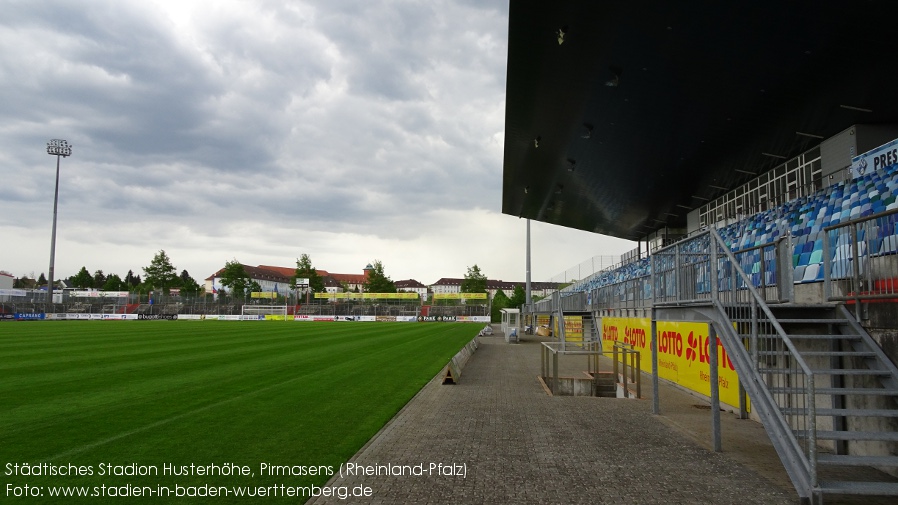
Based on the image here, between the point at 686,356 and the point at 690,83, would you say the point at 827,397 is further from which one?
the point at 690,83

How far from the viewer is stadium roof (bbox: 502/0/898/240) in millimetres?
12258

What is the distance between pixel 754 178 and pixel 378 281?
9522 centimetres

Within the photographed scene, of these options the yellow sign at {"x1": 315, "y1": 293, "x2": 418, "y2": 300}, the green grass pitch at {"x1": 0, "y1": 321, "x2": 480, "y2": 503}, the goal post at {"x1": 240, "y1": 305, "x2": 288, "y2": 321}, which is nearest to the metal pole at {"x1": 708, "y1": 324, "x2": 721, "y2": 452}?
the green grass pitch at {"x1": 0, "y1": 321, "x2": 480, "y2": 503}

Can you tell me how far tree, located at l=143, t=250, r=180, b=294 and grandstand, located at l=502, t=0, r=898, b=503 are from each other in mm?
97820

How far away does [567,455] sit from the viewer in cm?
743

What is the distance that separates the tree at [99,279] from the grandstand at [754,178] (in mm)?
159978

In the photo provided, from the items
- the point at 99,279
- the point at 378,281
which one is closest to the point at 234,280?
the point at 378,281

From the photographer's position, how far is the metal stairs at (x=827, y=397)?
17.5 ft

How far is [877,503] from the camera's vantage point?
5.50m

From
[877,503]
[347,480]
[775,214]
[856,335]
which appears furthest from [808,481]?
[775,214]

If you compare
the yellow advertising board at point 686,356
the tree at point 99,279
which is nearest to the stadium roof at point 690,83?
the yellow advertising board at point 686,356

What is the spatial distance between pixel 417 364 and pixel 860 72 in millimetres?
15189

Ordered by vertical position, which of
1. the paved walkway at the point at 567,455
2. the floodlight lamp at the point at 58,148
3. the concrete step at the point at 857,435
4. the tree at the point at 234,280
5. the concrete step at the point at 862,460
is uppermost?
the floodlight lamp at the point at 58,148

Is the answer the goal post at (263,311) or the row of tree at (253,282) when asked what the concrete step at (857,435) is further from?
the row of tree at (253,282)
